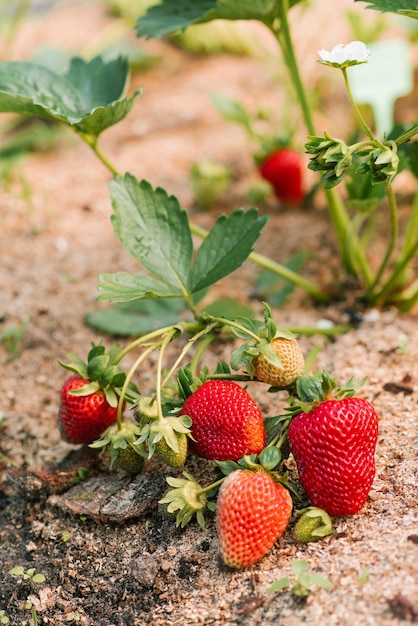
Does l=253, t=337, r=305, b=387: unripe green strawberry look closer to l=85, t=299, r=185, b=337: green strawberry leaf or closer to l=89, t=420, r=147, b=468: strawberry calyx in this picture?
l=89, t=420, r=147, b=468: strawberry calyx

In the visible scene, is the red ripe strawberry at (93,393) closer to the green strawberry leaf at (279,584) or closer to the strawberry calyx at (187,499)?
the strawberry calyx at (187,499)

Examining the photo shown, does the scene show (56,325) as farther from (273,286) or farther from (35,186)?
(35,186)

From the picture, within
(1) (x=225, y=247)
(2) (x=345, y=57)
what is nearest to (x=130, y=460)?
(1) (x=225, y=247)

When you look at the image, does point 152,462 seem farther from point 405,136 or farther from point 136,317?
point 405,136

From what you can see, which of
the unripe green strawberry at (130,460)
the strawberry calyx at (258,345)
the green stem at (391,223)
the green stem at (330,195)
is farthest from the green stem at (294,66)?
the unripe green strawberry at (130,460)

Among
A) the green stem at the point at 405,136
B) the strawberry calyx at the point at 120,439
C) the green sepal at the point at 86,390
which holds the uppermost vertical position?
the green stem at the point at 405,136

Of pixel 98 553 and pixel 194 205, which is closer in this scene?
pixel 98 553

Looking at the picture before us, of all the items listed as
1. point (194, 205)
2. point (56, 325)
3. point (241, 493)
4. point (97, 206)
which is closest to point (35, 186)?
point (97, 206)

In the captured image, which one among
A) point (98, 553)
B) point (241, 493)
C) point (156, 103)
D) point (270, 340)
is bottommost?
point (98, 553)
